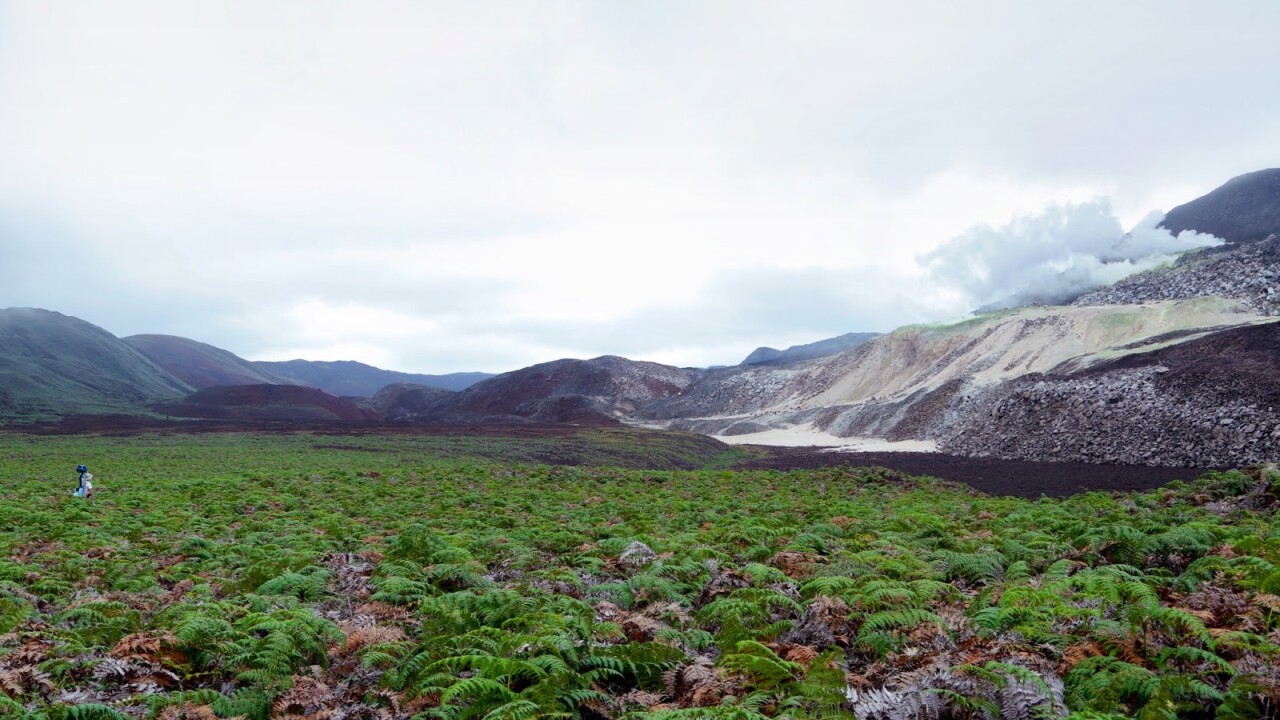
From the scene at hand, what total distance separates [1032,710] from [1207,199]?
16598 centimetres

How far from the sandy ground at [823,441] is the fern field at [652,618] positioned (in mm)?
39562

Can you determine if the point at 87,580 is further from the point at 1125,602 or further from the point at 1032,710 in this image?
the point at 1125,602

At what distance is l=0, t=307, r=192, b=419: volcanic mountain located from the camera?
96.7m

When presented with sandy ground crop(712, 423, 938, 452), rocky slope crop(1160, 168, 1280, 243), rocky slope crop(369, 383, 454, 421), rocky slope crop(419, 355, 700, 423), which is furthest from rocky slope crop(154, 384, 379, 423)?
rocky slope crop(1160, 168, 1280, 243)

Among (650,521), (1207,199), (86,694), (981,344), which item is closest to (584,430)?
(981,344)

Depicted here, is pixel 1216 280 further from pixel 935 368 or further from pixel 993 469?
pixel 993 469

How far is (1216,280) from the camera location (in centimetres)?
6575

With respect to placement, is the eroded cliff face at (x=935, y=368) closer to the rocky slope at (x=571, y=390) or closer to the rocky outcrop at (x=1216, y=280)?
the rocky outcrop at (x=1216, y=280)

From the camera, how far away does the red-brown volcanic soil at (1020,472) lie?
87.2 feet

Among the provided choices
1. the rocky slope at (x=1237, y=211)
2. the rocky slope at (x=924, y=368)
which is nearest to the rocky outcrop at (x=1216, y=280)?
the rocky slope at (x=924, y=368)

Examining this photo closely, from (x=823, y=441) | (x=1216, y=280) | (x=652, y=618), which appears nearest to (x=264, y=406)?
(x=823, y=441)

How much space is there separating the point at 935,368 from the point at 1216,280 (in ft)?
87.7

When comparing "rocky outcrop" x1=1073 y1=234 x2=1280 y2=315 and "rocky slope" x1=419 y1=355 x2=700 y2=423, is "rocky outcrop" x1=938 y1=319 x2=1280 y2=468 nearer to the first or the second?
"rocky outcrop" x1=1073 y1=234 x2=1280 y2=315

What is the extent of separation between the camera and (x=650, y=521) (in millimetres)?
13188
